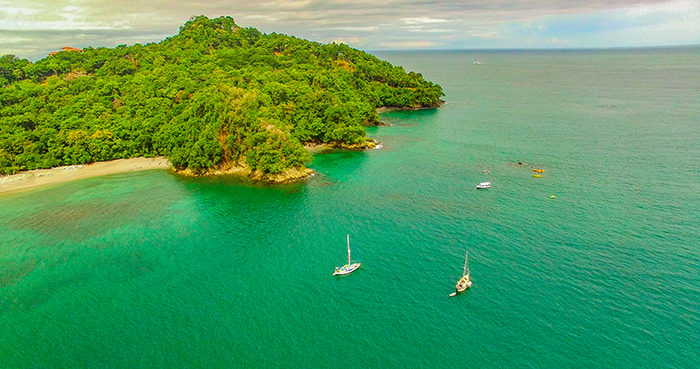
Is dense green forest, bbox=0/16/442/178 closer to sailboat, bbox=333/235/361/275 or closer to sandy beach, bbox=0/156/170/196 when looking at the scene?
sandy beach, bbox=0/156/170/196

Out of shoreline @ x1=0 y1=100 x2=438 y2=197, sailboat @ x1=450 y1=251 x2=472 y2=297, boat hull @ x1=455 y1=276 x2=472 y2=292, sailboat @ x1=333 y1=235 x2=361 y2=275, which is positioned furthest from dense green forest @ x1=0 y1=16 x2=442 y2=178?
boat hull @ x1=455 y1=276 x2=472 y2=292

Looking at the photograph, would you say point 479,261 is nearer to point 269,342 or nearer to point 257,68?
point 269,342

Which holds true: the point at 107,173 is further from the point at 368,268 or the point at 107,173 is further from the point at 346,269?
the point at 368,268

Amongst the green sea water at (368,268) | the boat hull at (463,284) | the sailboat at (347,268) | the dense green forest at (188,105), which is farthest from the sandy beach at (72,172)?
the boat hull at (463,284)

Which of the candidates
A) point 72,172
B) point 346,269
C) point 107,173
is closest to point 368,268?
point 346,269

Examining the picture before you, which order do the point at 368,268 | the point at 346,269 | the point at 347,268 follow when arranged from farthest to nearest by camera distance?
the point at 368,268, the point at 347,268, the point at 346,269

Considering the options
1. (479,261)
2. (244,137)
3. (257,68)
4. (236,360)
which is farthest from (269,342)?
(257,68)
